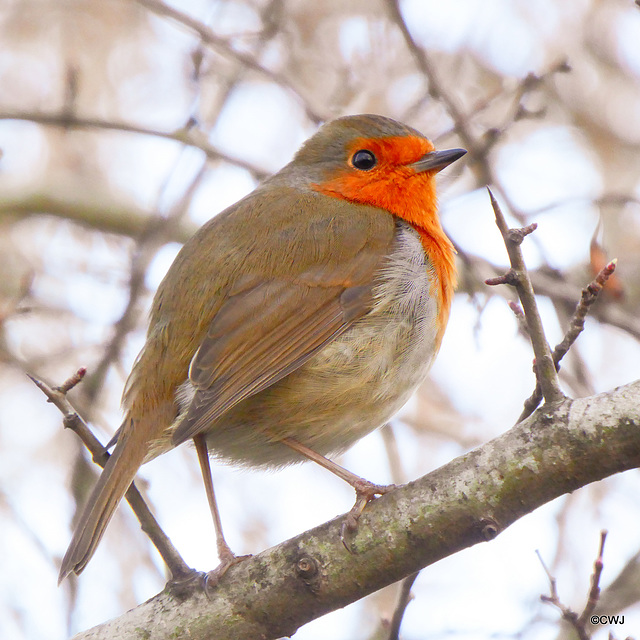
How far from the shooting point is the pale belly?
3699 millimetres

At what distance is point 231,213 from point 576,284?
2.50 metres

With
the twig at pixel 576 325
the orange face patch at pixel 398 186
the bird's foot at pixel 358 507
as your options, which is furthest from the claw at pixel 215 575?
the orange face patch at pixel 398 186

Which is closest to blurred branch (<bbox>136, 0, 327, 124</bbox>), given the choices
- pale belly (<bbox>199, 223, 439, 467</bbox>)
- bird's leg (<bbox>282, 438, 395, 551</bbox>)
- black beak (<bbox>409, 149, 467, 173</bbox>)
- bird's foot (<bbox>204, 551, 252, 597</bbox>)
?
black beak (<bbox>409, 149, 467, 173</bbox>)

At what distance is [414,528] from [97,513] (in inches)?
47.7

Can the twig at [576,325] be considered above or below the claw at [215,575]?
above

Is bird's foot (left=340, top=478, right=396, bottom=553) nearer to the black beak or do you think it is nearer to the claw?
the claw

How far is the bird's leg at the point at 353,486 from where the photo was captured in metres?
2.80

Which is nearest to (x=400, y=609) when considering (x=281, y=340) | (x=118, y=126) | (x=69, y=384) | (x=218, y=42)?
(x=281, y=340)

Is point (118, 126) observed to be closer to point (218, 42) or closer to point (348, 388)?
point (218, 42)

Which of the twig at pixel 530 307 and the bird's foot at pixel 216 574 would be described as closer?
the twig at pixel 530 307

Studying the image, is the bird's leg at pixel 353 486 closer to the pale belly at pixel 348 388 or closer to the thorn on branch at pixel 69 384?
the pale belly at pixel 348 388

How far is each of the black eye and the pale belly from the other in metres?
0.90

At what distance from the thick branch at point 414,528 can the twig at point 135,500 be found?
0.11 metres

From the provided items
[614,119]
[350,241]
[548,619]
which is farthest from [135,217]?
[614,119]
